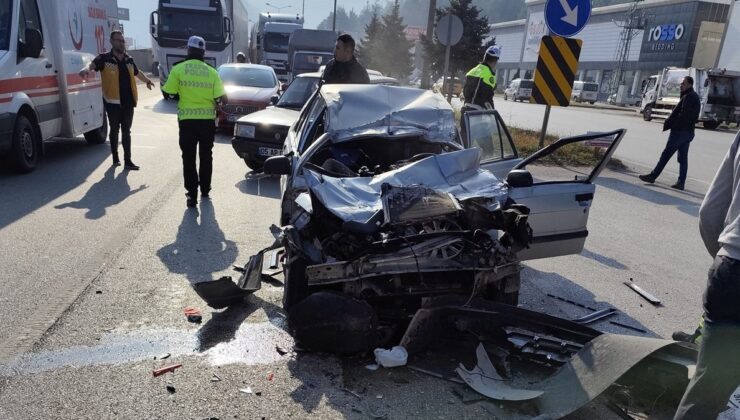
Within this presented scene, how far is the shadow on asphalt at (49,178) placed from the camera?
6.36 m

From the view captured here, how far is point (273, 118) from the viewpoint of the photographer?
867 centimetres

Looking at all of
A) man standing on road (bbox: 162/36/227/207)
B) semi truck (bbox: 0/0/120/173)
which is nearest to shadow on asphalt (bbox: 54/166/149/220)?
man standing on road (bbox: 162/36/227/207)

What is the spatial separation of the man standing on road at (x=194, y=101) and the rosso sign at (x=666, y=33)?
2115 inches

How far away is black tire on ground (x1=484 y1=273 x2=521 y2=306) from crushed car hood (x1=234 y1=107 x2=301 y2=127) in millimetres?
5425

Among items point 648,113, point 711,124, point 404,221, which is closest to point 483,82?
point 404,221

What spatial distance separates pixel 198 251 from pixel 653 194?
7640mm

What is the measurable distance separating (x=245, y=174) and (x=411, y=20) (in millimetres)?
192220

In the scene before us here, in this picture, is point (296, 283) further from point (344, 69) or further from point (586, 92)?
point (586, 92)

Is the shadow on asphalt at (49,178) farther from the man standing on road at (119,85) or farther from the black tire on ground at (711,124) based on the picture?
the black tire on ground at (711,124)

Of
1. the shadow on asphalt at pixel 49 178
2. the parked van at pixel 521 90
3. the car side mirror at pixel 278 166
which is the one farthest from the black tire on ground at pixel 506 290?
the parked van at pixel 521 90

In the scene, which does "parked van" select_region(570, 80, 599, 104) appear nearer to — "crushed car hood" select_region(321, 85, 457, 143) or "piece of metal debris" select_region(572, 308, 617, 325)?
"crushed car hood" select_region(321, 85, 457, 143)

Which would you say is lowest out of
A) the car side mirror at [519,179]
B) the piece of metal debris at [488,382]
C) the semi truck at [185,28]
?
the piece of metal debris at [488,382]

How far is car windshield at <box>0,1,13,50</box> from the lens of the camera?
24.0 feet

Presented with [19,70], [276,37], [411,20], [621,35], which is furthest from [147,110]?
[411,20]
